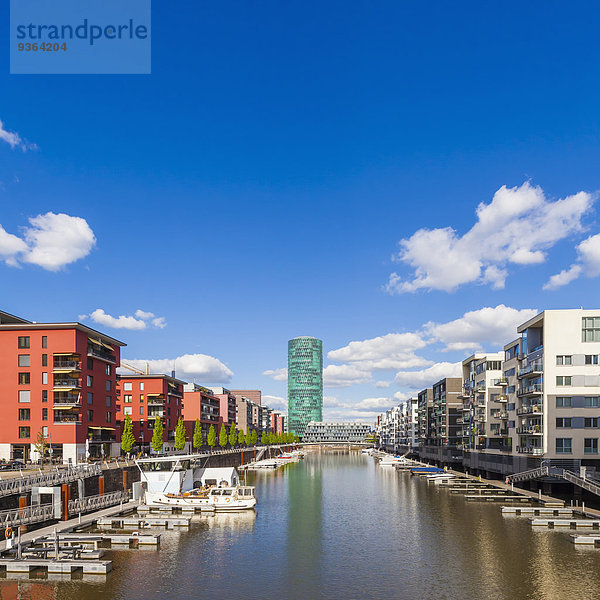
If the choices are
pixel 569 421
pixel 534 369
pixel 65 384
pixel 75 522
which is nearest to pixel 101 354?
pixel 65 384

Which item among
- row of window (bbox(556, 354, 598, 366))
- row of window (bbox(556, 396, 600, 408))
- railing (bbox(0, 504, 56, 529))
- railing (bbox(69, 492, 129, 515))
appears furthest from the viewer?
row of window (bbox(556, 354, 598, 366))

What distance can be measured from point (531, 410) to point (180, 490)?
61.3 metres

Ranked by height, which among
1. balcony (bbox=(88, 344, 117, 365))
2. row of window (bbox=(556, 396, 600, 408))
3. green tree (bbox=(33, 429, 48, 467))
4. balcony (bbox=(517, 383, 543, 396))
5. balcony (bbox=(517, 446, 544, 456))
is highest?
balcony (bbox=(88, 344, 117, 365))

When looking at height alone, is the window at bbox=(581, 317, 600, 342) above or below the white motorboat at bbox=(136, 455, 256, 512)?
above

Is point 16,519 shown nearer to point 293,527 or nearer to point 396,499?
point 293,527

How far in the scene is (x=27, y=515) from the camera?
64.9 metres

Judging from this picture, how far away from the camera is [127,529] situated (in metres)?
69.6

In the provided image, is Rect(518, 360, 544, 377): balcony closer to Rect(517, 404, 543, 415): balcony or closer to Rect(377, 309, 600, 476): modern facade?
Rect(377, 309, 600, 476): modern facade

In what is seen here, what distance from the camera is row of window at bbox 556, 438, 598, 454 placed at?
326ft

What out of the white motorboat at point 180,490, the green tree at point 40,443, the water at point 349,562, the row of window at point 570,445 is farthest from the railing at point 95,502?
the row of window at point 570,445

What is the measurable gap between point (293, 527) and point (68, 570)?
111 feet

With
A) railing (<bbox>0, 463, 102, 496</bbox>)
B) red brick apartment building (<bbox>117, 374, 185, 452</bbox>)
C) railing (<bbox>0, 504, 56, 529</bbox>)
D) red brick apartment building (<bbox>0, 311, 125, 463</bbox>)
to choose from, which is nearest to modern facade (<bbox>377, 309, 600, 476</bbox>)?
railing (<bbox>0, 463, 102, 496</bbox>)

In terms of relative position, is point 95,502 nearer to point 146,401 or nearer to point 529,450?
point 529,450

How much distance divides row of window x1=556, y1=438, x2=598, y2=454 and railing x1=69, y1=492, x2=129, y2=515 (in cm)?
6927
